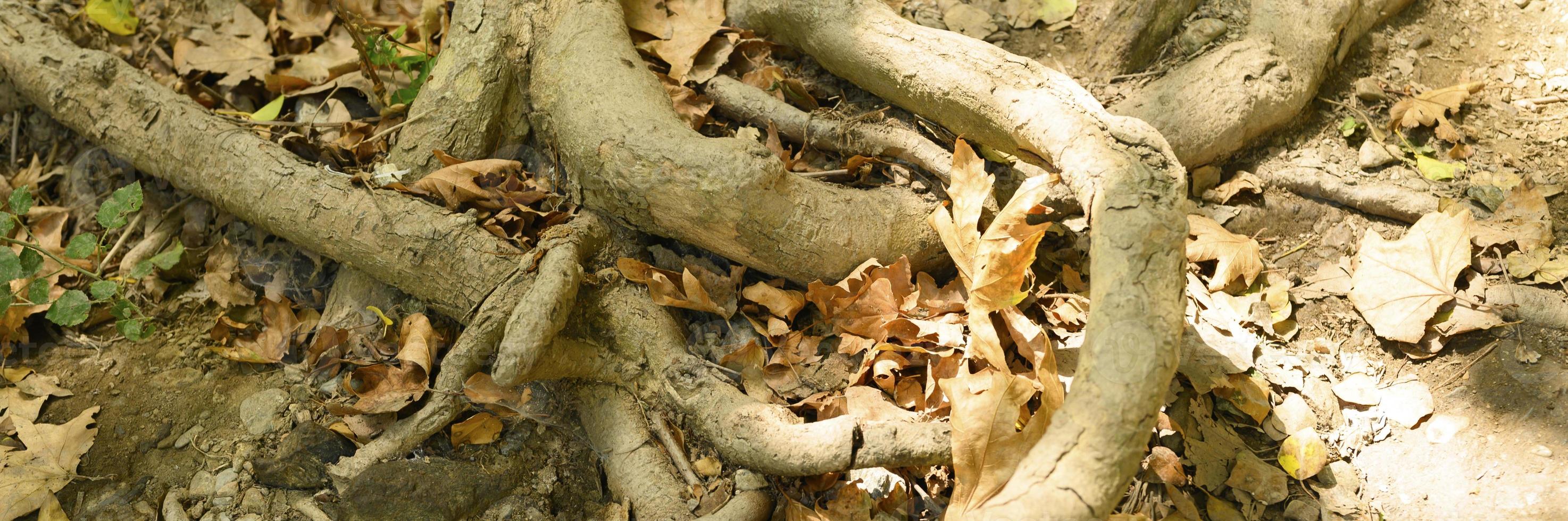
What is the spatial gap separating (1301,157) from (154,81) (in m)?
3.89

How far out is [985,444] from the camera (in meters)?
1.96

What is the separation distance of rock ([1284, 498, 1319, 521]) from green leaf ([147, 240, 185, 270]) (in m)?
3.36

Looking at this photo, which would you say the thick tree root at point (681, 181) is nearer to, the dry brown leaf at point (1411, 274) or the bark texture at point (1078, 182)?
the bark texture at point (1078, 182)

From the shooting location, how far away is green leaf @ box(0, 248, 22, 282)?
2.47 m

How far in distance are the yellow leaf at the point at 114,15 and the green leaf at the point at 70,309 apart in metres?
1.28

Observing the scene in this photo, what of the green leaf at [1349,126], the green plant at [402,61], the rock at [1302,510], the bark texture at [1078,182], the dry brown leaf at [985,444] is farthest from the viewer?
the green plant at [402,61]

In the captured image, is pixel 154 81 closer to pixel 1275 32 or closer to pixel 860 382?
pixel 860 382

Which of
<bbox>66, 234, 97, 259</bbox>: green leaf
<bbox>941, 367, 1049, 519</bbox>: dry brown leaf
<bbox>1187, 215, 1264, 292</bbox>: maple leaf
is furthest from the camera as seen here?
<bbox>66, 234, 97, 259</bbox>: green leaf

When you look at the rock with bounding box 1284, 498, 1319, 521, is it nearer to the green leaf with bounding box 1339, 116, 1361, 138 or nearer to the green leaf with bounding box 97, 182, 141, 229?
the green leaf with bounding box 1339, 116, 1361, 138

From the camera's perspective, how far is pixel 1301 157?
9.27 feet

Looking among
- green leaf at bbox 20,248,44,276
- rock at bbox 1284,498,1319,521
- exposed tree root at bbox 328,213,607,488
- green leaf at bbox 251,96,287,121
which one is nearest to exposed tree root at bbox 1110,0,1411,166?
rock at bbox 1284,498,1319,521

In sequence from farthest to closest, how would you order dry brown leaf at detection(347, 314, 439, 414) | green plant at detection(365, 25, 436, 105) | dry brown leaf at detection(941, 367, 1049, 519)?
1. green plant at detection(365, 25, 436, 105)
2. dry brown leaf at detection(347, 314, 439, 414)
3. dry brown leaf at detection(941, 367, 1049, 519)

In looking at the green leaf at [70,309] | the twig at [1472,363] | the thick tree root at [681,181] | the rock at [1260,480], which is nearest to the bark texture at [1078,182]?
the thick tree root at [681,181]

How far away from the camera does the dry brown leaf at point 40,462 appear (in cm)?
230
